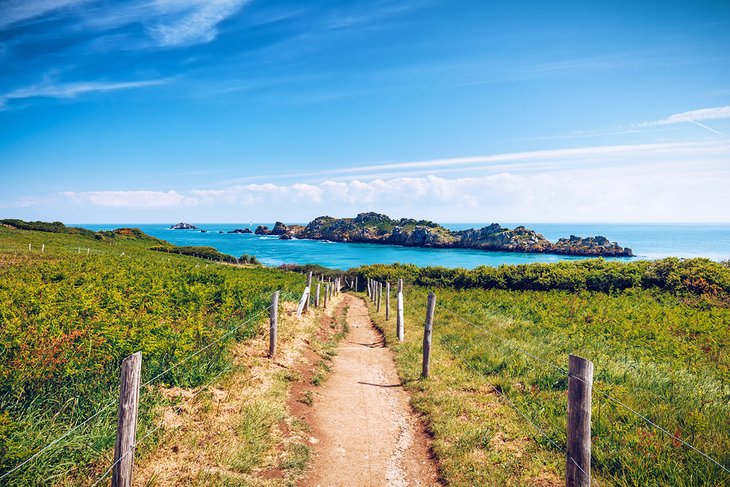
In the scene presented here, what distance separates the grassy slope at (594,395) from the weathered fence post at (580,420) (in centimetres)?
155

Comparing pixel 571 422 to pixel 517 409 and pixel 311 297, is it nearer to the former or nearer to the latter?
pixel 517 409

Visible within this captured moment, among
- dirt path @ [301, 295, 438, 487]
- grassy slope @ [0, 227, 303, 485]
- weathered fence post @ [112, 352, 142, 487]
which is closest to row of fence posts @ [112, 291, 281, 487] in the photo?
weathered fence post @ [112, 352, 142, 487]

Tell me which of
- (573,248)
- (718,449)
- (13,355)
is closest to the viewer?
(718,449)

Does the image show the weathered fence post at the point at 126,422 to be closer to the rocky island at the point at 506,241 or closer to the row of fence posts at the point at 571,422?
the row of fence posts at the point at 571,422

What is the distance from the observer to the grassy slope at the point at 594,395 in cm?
559

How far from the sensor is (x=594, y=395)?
7770mm

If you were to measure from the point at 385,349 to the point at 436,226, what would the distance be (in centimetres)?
18838

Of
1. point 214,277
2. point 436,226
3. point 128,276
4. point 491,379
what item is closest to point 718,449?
point 491,379

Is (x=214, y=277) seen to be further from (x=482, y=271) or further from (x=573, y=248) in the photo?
(x=573, y=248)

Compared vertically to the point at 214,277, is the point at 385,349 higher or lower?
lower

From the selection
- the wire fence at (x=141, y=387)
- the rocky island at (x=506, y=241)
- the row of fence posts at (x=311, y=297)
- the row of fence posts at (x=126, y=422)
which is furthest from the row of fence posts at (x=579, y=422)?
the rocky island at (x=506, y=241)

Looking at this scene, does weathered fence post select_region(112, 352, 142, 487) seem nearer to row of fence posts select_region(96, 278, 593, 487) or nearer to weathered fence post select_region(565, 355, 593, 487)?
row of fence posts select_region(96, 278, 593, 487)

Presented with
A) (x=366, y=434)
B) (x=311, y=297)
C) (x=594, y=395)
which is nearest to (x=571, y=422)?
(x=594, y=395)

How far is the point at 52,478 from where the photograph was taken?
4.55 meters
